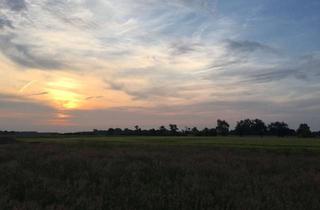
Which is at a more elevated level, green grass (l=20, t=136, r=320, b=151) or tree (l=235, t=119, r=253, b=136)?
tree (l=235, t=119, r=253, b=136)

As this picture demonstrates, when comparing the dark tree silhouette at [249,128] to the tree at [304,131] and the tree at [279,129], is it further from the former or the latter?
the tree at [304,131]

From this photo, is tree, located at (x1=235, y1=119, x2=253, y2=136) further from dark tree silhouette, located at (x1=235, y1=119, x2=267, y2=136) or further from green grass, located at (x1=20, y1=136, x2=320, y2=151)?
green grass, located at (x1=20, y1=136, x2=320, y2=151)

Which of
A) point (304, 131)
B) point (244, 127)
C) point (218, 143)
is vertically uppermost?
point (244, 127)

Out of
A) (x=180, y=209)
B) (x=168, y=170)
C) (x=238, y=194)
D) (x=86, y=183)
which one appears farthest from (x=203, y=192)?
(x=168, y=170)

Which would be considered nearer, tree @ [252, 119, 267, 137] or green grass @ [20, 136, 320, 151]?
green grass @ [20, 136, 320, 151]

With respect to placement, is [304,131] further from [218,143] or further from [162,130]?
[218,143]

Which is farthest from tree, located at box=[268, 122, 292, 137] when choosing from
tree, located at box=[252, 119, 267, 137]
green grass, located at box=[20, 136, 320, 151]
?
green grass, located at box=[20, 136, 320, 151]

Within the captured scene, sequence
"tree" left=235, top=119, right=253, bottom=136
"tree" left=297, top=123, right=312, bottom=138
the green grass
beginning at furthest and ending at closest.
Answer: "tree" left=235, top=119, right=253, bottom=136
"tree" left=297, top=123, right=312, bottom=138
the green grass

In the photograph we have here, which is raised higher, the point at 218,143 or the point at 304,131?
the point at 304,131

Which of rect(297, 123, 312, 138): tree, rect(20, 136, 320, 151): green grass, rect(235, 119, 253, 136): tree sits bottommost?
rect(20, 136, 320, 151): green grass

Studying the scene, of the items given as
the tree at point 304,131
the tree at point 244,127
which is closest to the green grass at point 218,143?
the tree at point 304,131

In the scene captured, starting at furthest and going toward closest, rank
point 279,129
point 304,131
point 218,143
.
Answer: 1. point 279,129
2. point 304,131
3. point 218,143

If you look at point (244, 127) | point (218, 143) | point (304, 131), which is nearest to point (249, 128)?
point (244, 127)

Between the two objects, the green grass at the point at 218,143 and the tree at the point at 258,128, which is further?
the tree at the point at 258,128
